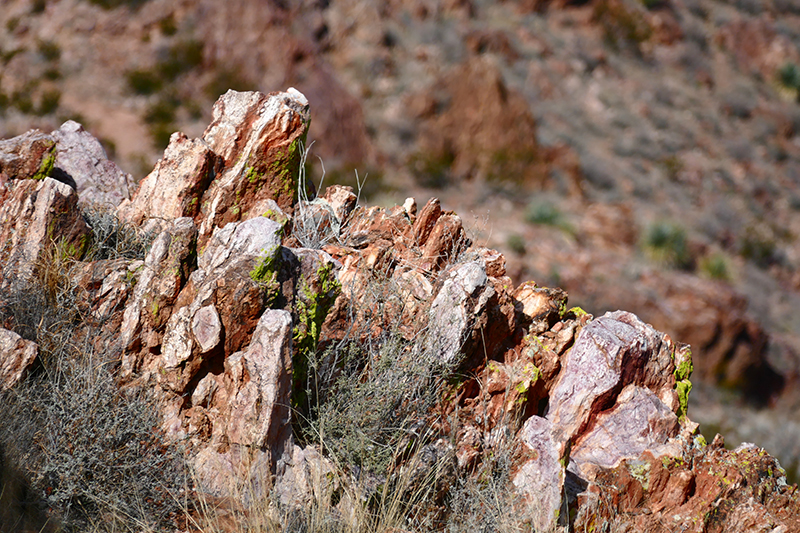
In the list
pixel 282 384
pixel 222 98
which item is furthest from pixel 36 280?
pixel 222 98

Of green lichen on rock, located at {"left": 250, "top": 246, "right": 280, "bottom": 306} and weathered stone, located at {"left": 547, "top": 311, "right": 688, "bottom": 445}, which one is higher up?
green lichen on rock, located at {"left": 250, "top": 246, "right": 280, "bottom": 306}

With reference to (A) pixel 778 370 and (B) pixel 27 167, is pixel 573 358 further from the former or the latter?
(A) pixel 778 370

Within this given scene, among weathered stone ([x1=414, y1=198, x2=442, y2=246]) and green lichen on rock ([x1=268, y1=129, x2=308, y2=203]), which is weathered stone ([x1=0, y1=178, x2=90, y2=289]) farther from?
weathered stone ([x1=414, y1=198, x2=442, y2=246])

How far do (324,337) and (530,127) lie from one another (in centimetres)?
1582

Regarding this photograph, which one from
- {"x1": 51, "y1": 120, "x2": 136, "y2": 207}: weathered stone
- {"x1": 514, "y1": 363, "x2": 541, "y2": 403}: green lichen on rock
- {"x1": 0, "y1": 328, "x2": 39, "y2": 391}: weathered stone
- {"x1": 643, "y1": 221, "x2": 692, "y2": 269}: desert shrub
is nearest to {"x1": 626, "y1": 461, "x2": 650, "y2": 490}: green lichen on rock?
{"x1": 514, "y1": 363, "x2": 541, "y2": 403}: green lichen on rock

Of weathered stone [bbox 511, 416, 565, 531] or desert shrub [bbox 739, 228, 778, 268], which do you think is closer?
weathered stone [bbox 511, 416, 565, 531]

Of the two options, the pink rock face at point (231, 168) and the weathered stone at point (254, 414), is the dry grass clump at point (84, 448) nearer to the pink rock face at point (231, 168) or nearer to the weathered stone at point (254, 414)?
the weathered stone at point (254, 414)

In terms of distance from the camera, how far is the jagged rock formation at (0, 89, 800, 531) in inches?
114

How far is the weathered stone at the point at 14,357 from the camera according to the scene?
8.97 feet

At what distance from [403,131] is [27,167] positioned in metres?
14.5

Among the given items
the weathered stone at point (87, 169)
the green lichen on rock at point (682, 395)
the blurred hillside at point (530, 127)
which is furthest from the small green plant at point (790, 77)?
the weathered stone at point (87, 169)

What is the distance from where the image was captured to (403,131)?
58.1 ft

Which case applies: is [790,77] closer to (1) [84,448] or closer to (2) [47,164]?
(2) [47,164]

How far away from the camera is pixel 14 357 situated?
2781mm
